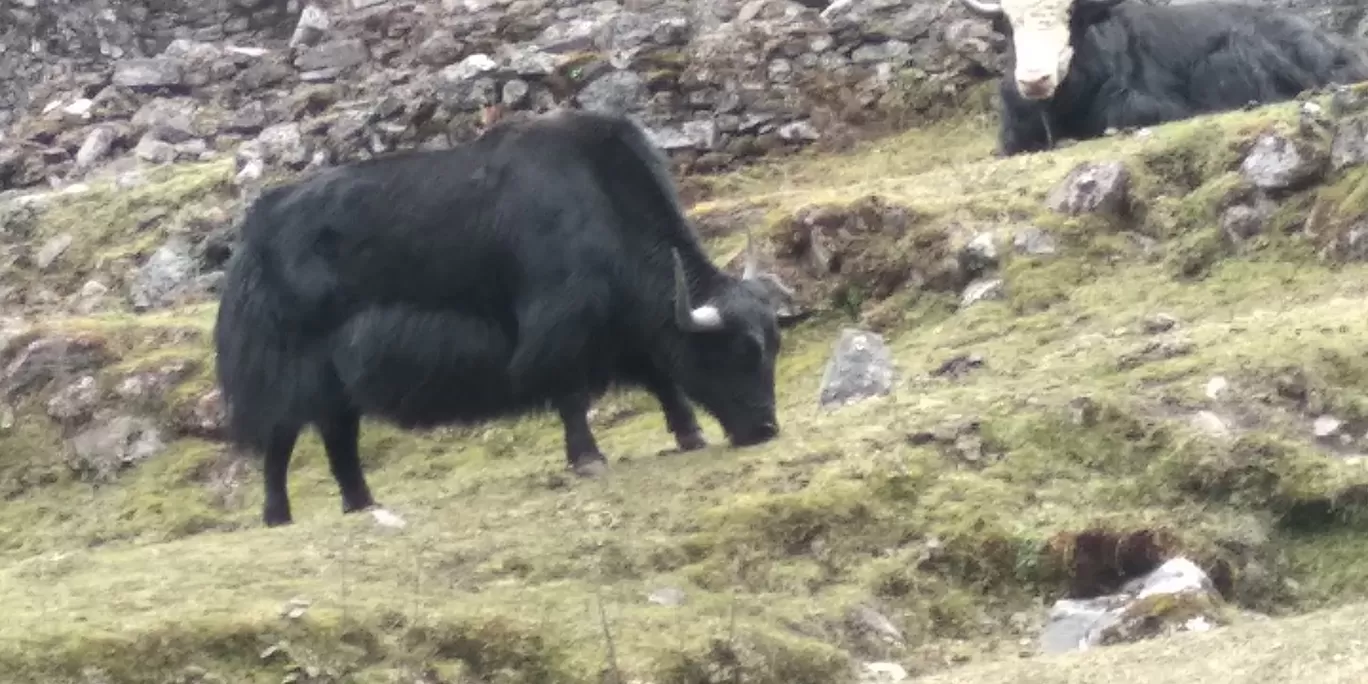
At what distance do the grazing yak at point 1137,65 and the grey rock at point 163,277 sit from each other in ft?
15.4

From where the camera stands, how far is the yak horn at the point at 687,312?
266 inches

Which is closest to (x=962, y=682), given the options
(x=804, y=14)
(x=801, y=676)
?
(x=801, y=676)

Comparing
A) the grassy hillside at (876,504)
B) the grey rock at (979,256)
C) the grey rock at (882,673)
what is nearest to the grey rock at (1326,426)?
the grassy hillside at (876,504)

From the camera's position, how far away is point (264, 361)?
730 cm

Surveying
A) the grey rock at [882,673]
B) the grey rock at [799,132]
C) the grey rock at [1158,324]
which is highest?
the grey rock at [882,673]

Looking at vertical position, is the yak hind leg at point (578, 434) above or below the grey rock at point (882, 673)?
below

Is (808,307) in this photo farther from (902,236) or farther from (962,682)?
(962,682)

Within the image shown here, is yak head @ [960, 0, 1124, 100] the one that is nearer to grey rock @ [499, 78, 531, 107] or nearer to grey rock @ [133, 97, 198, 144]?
grey rock @ [499, 78, 531, 107]

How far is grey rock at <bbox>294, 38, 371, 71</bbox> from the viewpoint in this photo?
47.0ft

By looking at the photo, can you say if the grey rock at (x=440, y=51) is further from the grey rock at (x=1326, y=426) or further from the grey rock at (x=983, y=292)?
the grey rock at (x=1326, y=426)

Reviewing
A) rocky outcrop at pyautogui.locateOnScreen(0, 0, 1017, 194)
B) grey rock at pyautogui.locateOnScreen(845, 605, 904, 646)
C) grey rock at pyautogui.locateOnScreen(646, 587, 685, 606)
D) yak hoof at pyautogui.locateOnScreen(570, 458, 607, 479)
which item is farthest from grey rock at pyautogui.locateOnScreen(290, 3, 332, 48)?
grey rock at pyautogui.locateOnScreen(845, 605, 904, 646)

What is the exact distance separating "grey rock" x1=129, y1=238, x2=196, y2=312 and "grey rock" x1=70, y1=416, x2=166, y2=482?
1.73m

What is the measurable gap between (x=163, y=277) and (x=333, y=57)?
3.79 metres

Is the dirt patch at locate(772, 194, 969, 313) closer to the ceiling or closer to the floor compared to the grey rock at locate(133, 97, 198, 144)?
closer to the ceiling
